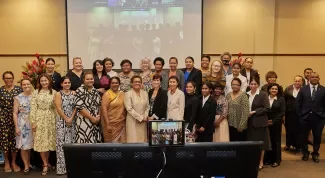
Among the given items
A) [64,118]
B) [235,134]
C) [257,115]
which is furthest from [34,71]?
[257,115]

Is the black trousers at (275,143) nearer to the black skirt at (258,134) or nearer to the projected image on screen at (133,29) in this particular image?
the black skirt at (258,134)

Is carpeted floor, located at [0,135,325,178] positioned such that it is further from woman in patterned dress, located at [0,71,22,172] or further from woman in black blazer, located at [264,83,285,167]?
woman in patterned dress, located at [0,71,22,172]

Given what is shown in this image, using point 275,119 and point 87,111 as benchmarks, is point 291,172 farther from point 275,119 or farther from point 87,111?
point 87,111

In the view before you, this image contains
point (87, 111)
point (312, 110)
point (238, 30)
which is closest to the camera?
point (87, 111)

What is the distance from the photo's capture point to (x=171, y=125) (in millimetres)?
1325

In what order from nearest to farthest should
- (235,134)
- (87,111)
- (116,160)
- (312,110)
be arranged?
(116,160) → (87,111) → (235,134) → (312,110)

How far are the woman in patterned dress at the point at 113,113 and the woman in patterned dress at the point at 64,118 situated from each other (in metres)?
0.43

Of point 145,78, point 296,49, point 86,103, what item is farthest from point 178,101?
point 296,49

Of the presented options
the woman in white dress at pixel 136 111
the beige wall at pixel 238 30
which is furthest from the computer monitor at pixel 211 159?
the beige wall at pixel 238 30

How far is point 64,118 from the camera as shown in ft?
13.6

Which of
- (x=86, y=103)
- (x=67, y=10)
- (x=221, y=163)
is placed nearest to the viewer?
(x=221, y=163)

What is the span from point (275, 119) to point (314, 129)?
0.84m

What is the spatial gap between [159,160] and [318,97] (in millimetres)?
4260

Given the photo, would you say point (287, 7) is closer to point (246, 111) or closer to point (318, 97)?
point (318, 97)
